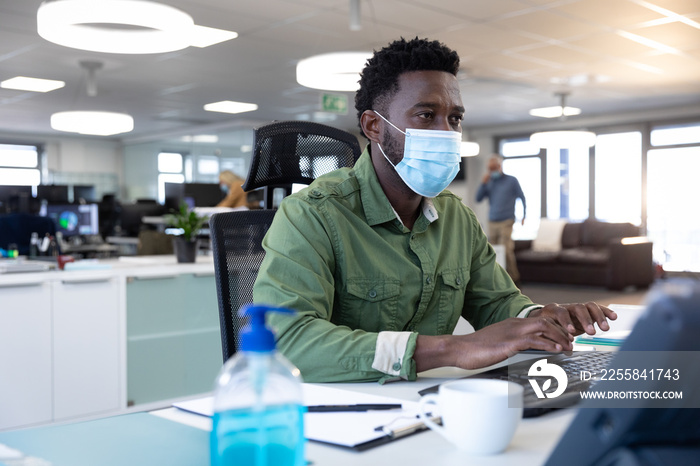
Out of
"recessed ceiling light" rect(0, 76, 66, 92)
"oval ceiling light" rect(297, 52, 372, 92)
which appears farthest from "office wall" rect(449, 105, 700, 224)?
"recessed ceiling light" rect(0, 76, 66, 92)

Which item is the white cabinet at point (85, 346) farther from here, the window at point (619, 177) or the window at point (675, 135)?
the window at point (675, 135)

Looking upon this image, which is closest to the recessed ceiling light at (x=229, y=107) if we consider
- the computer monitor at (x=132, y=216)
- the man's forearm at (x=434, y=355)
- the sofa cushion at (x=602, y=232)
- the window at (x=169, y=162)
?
the computer monitor at (x=132, y=216)

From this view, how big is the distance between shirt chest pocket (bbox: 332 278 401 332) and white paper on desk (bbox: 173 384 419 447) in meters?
0.30

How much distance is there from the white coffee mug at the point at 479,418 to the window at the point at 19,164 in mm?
12103

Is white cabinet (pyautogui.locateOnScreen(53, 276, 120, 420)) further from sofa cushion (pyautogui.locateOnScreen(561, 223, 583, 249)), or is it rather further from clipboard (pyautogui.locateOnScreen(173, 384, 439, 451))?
sofa cushion (pyautogui.locateOnScreen(561, 223, 583, 249))

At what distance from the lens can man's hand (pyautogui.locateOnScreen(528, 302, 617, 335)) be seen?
1200 millimetres

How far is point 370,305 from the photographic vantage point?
4.21 ft

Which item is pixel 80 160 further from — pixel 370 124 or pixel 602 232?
pixel 370 124

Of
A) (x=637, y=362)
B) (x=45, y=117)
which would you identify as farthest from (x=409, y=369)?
(x=45, y=117)

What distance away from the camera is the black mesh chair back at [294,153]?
5.20 ft

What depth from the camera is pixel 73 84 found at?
7.42 m

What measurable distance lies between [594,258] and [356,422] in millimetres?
8332

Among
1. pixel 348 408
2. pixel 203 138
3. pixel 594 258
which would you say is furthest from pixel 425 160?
pixel 203 138

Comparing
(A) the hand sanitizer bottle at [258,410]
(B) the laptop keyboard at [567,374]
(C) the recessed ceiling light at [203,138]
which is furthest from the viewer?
(C) the recessed ceiling light at [203,138]
